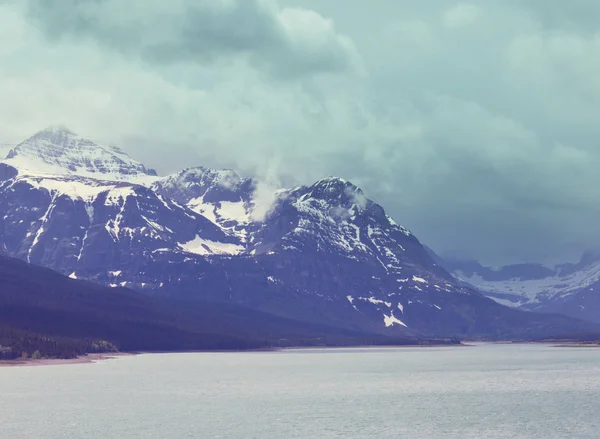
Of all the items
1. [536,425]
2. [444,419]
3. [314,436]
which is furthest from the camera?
[444,419]

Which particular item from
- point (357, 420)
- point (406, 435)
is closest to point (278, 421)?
point (357, 420)

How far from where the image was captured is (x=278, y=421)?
18625cm

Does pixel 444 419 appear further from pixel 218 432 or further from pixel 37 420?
pixel 37 420

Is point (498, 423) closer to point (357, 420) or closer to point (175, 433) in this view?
point (357, 420)

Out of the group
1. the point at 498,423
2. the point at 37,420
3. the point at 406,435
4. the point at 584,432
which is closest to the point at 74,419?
the point at 37,420

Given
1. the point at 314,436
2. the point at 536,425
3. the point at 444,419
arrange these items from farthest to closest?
the point at 444,419
the point at 536,425
the point at 314,436

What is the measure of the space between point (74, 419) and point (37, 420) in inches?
255

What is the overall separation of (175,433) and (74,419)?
3045 centimetres

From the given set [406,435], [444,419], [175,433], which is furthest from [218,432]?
[444,419]

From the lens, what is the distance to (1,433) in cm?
17000

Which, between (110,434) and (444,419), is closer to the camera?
(110,434)

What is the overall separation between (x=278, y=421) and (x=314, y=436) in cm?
2251

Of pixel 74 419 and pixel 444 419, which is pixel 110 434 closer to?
pixel 74 419

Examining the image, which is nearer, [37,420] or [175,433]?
[175,433]
